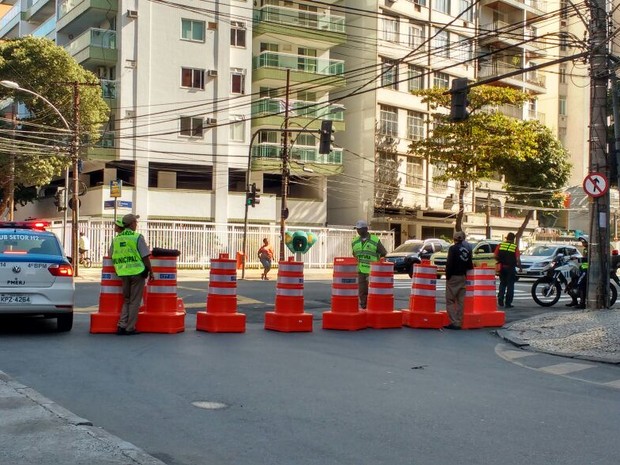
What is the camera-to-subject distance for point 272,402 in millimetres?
6996

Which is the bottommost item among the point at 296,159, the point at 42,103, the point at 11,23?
the point at 296,159

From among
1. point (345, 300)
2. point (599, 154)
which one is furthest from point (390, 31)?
point (345, 300)

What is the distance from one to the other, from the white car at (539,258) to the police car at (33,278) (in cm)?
2079

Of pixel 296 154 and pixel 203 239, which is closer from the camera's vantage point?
pixel 203 239

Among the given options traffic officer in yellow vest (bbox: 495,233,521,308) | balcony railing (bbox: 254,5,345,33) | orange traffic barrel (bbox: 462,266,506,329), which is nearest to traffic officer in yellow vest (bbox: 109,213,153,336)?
orange traffic barrel (bbox: 462,266,506,329)

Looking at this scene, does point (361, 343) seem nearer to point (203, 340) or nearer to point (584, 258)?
point (203, 340)

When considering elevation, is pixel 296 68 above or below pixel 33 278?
above

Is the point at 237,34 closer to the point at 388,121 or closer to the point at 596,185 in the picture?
the point at 388,121

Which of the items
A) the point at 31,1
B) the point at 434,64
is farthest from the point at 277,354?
the point at 31,1

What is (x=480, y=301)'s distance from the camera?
14.2 metres

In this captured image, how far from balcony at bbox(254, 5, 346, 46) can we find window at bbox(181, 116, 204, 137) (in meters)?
6.45

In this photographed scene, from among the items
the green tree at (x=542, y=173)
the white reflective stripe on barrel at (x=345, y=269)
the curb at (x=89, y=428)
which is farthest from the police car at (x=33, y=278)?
the green tree at (x=542, y=173)

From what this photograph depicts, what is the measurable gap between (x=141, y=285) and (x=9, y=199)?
27.0 metres

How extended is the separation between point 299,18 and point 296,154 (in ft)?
26.2
